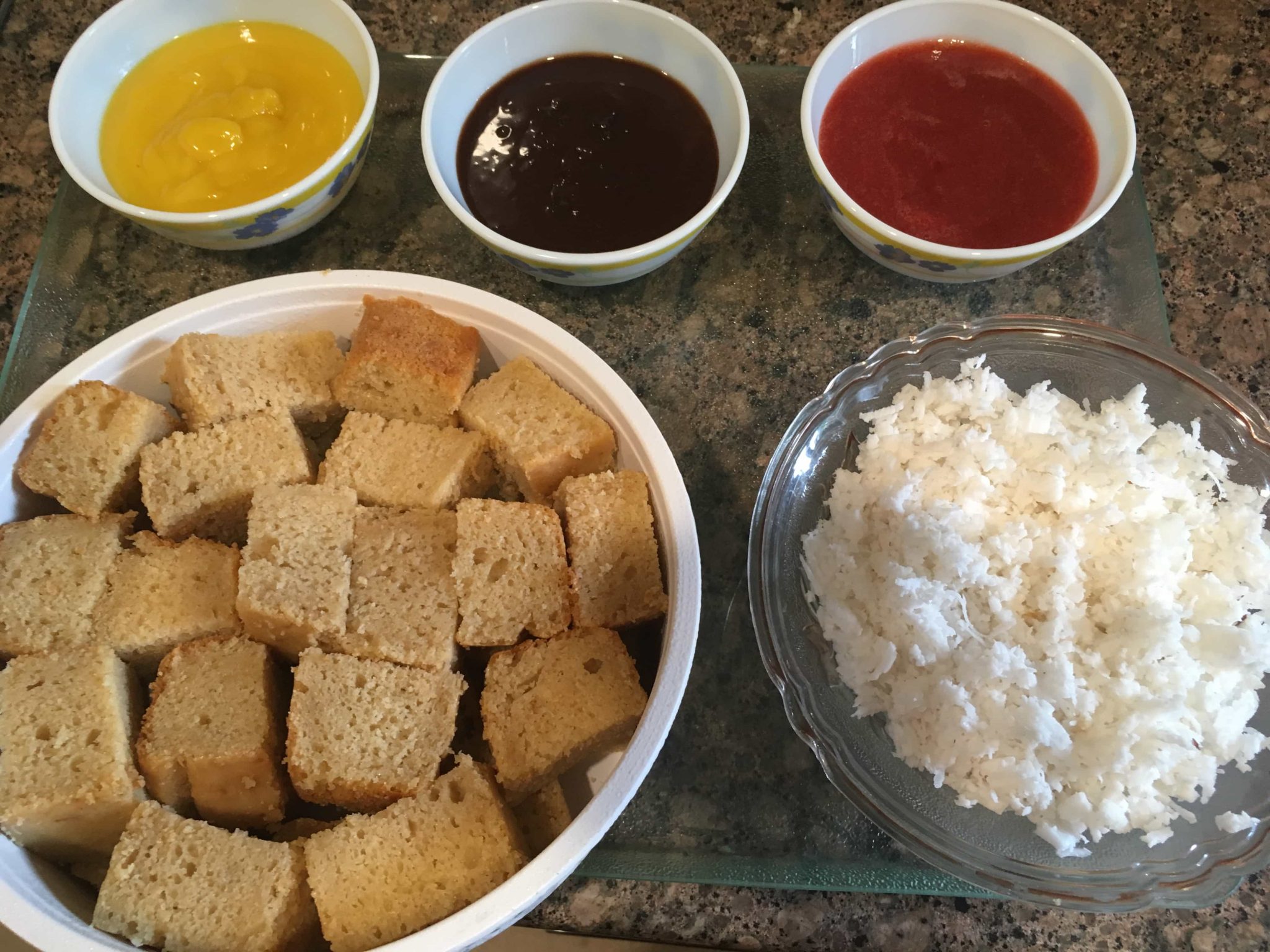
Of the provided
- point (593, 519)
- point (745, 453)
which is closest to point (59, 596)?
point (593, 519)

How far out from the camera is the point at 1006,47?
153 centimetres

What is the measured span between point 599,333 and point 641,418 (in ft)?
1.20

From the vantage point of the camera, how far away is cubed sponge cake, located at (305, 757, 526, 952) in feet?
3.55

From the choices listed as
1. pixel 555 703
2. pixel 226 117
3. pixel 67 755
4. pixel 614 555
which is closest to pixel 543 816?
pixel 555 703

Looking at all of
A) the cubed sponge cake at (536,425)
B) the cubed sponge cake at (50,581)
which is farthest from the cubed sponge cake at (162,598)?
the cubed sponge cake at (536,425)

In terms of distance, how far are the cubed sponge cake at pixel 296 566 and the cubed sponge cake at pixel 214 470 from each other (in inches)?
1.9

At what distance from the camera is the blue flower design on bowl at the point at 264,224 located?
1.40 meters

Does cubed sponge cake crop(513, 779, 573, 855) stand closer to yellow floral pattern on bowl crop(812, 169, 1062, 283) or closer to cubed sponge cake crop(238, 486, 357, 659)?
cubed sponge cake crop(238, 486, 357, 659)

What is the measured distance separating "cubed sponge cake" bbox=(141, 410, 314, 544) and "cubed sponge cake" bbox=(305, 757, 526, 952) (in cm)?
51

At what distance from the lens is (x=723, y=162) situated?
1458 millimetres

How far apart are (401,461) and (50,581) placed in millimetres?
505

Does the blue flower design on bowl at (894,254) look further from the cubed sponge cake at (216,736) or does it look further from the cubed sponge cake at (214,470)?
the cubed sponge cake at (216,736)

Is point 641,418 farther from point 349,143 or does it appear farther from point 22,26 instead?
point 22,26

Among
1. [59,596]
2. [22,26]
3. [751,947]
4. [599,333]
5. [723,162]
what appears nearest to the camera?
[59,596]
